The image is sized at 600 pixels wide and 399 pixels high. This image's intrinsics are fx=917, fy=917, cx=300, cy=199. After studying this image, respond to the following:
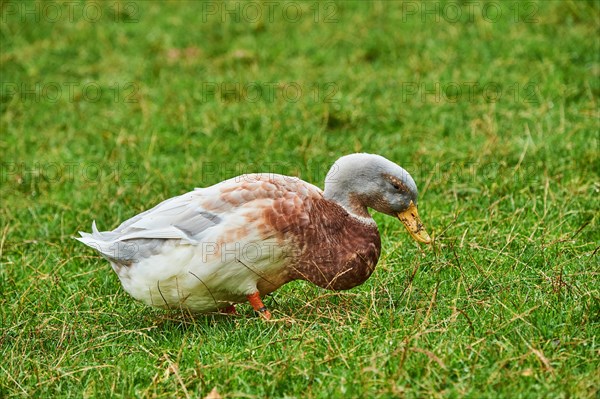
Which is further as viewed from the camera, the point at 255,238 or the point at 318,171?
the point at 318,171

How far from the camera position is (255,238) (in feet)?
13.9

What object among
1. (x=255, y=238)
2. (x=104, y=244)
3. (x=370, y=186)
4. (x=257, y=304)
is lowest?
(x=257, y=304)

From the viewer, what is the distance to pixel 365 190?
14.8ft

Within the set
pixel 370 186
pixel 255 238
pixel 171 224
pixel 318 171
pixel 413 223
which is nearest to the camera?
pixel 255 238

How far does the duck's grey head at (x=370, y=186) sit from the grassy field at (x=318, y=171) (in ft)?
1.28

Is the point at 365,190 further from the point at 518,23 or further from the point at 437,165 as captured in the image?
the point at 518,23

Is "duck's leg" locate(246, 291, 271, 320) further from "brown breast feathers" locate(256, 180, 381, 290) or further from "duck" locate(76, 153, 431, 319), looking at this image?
"brown breast feathers" locate(256, 180, 381, 290)

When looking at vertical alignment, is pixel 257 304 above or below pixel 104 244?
below

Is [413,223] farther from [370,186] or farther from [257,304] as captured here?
[257,304]

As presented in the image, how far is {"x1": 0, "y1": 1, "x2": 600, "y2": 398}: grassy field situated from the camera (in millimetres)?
3867

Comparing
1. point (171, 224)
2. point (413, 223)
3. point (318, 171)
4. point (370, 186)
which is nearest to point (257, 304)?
point (171, 224)

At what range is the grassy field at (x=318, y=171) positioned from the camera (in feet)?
12.7

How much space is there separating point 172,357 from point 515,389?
5.04ft

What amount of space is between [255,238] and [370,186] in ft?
2.14
